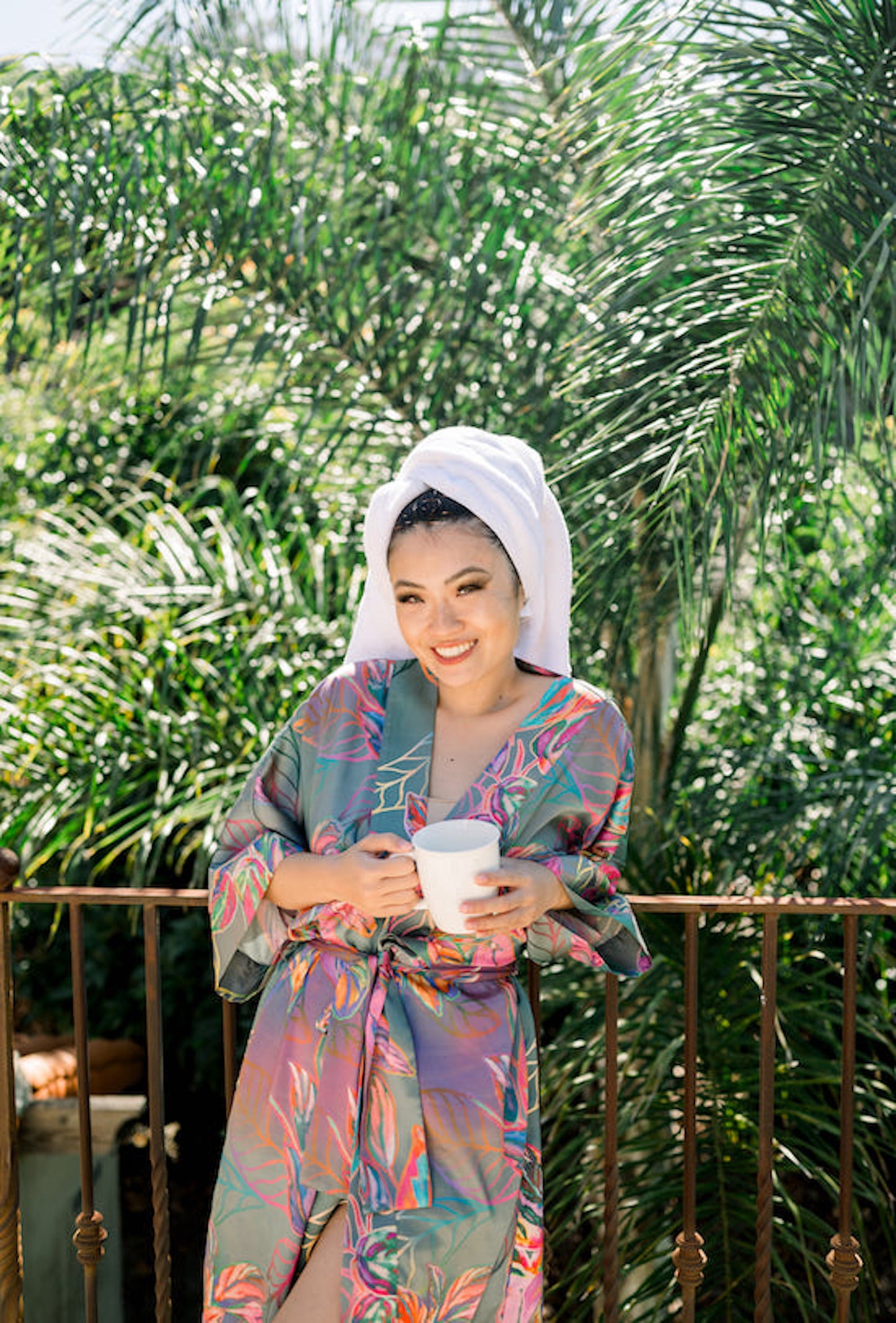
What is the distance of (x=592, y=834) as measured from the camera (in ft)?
5.27

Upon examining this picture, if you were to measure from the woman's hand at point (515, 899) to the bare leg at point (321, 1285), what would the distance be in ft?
1.26

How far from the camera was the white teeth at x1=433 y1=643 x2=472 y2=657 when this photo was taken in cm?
157

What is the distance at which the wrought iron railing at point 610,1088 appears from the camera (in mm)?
1979

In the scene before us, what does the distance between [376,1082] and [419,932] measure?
0.58 ft

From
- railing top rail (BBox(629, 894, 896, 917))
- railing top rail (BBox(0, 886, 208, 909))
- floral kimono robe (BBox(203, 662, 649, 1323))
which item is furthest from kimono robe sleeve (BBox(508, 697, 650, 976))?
railing top rail (BBox(0, 886, 208, 909))

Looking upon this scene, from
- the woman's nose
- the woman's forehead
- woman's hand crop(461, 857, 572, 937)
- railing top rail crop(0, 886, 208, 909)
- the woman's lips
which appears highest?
the woman's forehead

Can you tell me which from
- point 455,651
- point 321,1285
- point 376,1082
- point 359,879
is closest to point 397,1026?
point 376,1082

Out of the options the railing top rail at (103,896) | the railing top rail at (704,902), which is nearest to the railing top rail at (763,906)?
the railing top rail at (704,902)

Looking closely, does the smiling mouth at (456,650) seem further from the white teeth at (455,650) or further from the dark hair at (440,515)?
the dark hair at (440,515)

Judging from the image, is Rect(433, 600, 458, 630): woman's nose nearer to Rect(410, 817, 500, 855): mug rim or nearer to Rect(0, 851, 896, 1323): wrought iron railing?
Rect(410, 817, 500, 855): mug rim

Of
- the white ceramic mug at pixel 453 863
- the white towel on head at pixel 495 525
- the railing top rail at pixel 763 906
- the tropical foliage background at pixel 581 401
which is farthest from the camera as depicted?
the tropical foliage background at pixel 581 401

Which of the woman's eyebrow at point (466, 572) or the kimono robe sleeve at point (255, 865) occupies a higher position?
the woman's eyebrow at point (466, 572)

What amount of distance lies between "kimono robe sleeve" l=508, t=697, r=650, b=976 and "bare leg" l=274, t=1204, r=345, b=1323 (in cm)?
39

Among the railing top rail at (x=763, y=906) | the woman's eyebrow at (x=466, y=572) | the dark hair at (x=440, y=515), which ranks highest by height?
the dark hair at (x=440, y=515)
